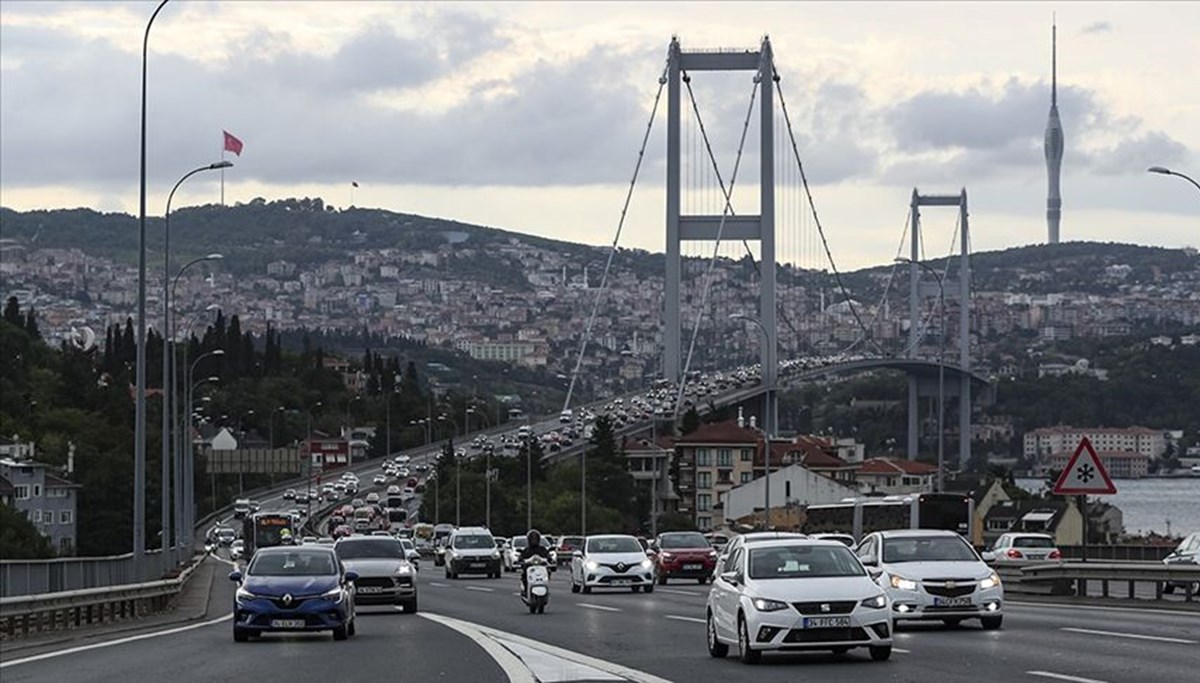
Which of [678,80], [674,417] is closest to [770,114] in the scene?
[678,80]

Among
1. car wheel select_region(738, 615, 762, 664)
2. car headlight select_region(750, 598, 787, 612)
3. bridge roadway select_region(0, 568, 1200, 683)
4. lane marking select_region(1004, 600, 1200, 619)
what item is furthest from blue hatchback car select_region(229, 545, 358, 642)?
lane marking select_region(1004, 600, 1200, 619)

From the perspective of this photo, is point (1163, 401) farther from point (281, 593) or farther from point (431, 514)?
point (281, 593)

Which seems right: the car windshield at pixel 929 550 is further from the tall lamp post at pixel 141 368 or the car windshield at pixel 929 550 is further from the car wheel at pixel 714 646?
the tall lamp post at pixel 141 368

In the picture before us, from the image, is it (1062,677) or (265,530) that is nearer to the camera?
(1062,677)

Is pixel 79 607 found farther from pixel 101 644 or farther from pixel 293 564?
pixel 293 564

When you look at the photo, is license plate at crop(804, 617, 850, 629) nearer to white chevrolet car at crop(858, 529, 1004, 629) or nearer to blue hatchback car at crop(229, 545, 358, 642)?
white chevrolet car at crop(858, 529, 1004, 629)

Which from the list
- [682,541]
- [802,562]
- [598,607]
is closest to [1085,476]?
[598,607]
